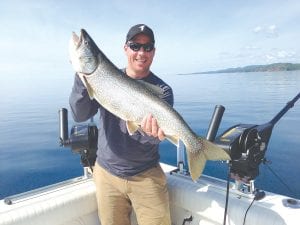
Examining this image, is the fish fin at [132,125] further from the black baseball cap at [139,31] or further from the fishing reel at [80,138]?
the fishing reel at [80,138]

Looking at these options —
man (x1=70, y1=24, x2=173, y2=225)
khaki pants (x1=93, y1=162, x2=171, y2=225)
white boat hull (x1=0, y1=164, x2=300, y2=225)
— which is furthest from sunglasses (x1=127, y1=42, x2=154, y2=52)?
white boat hull (x1=0, y1=164, x2=300, y2=225)

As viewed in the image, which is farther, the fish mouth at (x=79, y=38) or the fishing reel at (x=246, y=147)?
the fishing reel at (x=246, y=147)

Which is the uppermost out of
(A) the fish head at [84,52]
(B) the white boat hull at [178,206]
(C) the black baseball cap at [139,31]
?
(C) the black baseball cap at [139,31]

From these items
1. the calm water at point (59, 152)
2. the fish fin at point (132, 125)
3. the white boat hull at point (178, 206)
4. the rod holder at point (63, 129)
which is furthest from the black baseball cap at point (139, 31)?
the calm water at point (59, 152)

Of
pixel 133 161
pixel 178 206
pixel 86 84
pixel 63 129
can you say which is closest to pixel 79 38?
pixel 86 84

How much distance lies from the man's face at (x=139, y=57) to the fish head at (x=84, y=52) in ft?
2.47

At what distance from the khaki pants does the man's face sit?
1159mm

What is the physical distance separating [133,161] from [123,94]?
0.97 m

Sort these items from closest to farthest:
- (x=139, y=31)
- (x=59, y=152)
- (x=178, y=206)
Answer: (x=139, y=31) < (x=178, y=206) < (x=59, y=152)

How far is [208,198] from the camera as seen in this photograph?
3648 millimetres

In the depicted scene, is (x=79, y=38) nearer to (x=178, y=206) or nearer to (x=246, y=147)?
(x=246, y=147)

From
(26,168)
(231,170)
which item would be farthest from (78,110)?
(26,168)

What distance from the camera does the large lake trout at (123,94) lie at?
2.89 metres

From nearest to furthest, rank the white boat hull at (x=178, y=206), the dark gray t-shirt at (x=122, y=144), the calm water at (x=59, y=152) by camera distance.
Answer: the white boat hull at (x=178, y=206) < the dark gray t-shirt at (x=122, y=144) < the calm water at (x=59, y=152)
